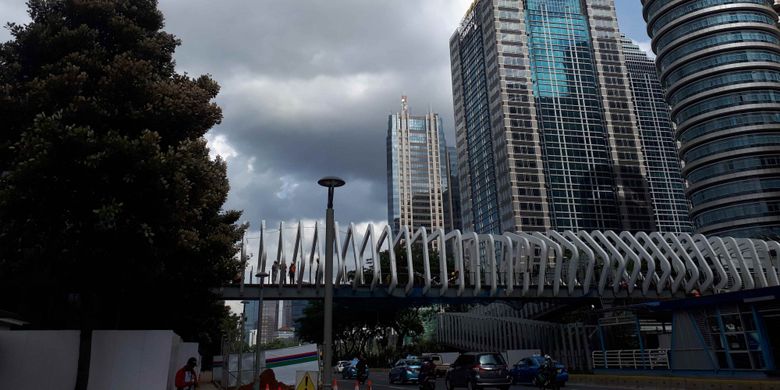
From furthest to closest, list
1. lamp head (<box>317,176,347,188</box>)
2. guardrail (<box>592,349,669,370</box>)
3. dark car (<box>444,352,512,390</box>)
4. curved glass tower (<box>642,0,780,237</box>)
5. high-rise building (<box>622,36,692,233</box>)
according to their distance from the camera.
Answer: high-rise building (<box>622,36,692,233</box>) < curved glass tower (<box>642,0,780,237</box>) < guardrail (<box>592,349,669,370</box>) < dark car (<box>444,352,512,390</box>) < lamp head (<box>317,176,347,188</box>)

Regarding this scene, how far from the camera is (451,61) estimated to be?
161000 millimetres

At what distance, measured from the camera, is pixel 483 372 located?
2117cm

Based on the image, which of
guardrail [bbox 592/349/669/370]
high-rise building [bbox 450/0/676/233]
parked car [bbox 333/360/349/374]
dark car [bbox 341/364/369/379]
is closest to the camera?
guardrail [bbox 592/349/669/370]

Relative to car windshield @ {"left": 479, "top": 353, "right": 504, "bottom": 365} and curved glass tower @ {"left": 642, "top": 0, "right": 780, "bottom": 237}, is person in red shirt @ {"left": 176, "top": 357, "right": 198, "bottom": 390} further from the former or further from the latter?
curved glass tower @ {"left": 642, "top": 0, "right": 780, "bottom": 237}

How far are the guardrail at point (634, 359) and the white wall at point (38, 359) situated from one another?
26.7 metres

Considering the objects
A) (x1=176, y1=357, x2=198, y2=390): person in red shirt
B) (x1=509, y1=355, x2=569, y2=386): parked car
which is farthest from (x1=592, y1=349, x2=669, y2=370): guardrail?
(x1=176, y1=357, x2=198, y2=390): person in red shirt

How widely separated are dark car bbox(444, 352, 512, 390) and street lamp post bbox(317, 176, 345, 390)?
30.5ft

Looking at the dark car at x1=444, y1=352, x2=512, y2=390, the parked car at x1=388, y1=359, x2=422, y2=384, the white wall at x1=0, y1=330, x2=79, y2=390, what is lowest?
the parked car at x1=388, y1=359, x2=422, y2=384

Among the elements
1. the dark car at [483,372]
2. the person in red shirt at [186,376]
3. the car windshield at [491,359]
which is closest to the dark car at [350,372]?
the dark car at [483,372]

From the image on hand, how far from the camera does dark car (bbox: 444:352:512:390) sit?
2108 centimetres

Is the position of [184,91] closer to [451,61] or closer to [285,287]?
[285,287]

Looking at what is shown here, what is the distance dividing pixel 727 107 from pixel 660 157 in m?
61.1

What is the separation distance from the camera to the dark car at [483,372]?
69.2 ft

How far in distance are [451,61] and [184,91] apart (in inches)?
5966
